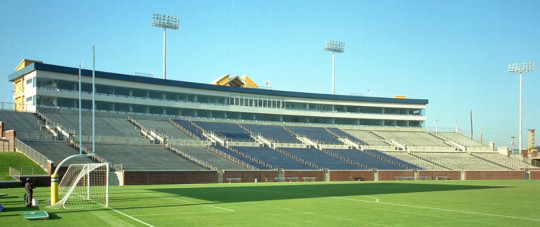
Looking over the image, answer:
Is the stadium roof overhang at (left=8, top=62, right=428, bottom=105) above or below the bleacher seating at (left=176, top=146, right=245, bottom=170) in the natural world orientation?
above

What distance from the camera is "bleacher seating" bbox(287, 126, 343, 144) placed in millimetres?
85312

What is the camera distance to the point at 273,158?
70.2 metres

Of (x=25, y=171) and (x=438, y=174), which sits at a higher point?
(x=25, y=171)

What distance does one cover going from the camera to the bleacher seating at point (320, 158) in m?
71.4

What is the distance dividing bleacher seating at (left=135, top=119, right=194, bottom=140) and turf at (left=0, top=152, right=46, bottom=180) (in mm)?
20867

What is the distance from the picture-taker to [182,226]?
18953 mm

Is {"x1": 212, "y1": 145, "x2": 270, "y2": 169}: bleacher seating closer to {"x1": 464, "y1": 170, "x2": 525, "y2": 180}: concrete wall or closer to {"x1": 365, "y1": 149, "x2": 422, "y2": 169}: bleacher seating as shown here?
{"x1": 365, "y1": 149, "x2": 422, "y2": 169}: bleacher seating

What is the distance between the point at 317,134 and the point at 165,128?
27.5 metres

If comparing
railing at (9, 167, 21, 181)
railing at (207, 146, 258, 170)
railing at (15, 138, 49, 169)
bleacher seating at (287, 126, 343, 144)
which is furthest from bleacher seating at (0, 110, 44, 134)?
bleacher seating at (287, 126, 343, 144)

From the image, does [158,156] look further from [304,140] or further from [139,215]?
[139,215]

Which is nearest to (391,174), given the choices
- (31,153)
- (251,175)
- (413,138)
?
(251,175)

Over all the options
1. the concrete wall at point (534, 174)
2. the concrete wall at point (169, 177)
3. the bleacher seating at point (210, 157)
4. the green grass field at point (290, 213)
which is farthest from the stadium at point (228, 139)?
the green grass field at point (290, 213)

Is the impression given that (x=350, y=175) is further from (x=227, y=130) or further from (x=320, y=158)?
(x=227, y=130)

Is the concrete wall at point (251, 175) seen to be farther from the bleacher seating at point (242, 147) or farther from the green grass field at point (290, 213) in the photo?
the green grass field at point (290, 213)
